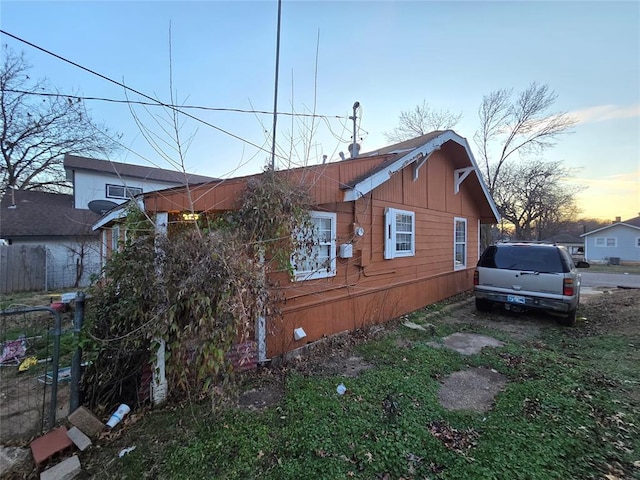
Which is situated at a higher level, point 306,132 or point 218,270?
point 306,132

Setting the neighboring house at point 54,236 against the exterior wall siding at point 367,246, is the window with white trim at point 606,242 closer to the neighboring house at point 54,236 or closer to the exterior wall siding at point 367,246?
the exterior wall siding at point 367,246

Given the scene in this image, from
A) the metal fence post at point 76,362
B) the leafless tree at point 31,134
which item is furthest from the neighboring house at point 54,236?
the metal fence post at point 76,362

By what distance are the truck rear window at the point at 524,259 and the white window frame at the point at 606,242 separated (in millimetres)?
36454

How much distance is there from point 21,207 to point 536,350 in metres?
23.5

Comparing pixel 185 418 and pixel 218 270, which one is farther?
pixel 185 418

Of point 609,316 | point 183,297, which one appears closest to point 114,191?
point 183,297

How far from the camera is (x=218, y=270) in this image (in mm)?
2850

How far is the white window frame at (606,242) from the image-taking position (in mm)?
31458

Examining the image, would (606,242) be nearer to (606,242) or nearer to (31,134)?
(606,242)

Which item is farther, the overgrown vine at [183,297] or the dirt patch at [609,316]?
the dirt patch at [609,316]

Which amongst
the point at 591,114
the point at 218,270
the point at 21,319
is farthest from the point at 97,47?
the point at 591,114

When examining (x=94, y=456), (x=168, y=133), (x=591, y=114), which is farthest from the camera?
(x=591, y=114)

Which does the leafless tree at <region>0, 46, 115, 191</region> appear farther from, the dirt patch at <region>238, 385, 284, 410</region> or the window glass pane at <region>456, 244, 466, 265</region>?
the window glass pane at <region>456, 244, 466, 265</region>

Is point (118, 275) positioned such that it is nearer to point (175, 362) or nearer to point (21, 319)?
point (175, 362)
